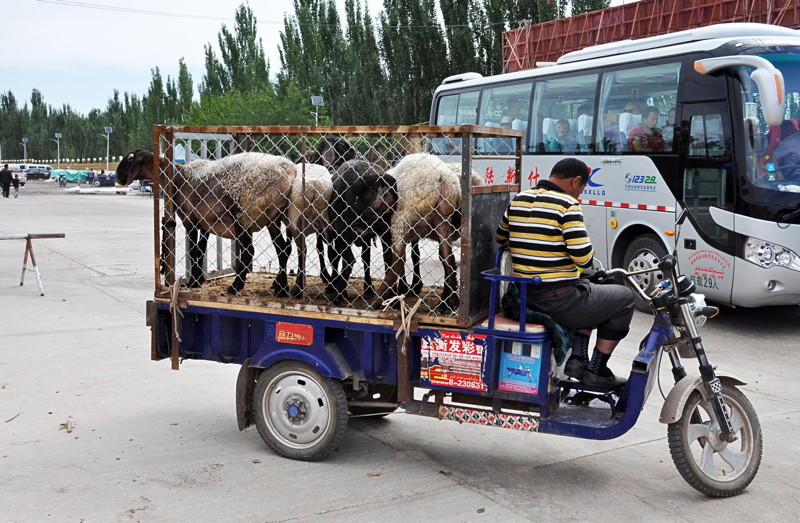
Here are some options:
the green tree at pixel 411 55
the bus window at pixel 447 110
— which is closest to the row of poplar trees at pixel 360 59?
the green tree at pixel 411 55

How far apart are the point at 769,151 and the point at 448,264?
203 inches

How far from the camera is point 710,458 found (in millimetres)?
4328

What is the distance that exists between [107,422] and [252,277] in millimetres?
1452

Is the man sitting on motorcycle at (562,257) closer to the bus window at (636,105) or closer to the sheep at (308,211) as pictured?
the sheep at (308,211)

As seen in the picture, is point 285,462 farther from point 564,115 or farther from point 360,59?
point 360,59

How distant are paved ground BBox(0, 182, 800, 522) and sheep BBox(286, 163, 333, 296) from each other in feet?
3.93

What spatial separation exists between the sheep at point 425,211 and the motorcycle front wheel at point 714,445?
60.8 inches

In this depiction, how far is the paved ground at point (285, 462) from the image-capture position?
418 centimetres

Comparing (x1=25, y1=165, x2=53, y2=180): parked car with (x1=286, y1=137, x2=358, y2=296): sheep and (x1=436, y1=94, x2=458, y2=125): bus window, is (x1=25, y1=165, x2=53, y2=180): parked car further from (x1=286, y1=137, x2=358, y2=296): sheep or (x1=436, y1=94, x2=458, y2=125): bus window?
(x1=286, y1=137, x2=358, y2=296): sheep

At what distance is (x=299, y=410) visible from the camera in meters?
4.82

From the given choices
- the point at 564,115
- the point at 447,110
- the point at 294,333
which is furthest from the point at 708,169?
the point at 447,110

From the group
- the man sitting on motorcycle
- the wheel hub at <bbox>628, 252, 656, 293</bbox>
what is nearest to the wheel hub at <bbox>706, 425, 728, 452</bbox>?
the man sitting on motorcycle

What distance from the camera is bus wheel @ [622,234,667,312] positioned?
33.3ft

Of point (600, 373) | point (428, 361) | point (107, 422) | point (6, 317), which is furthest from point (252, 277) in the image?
point (6, 317)
